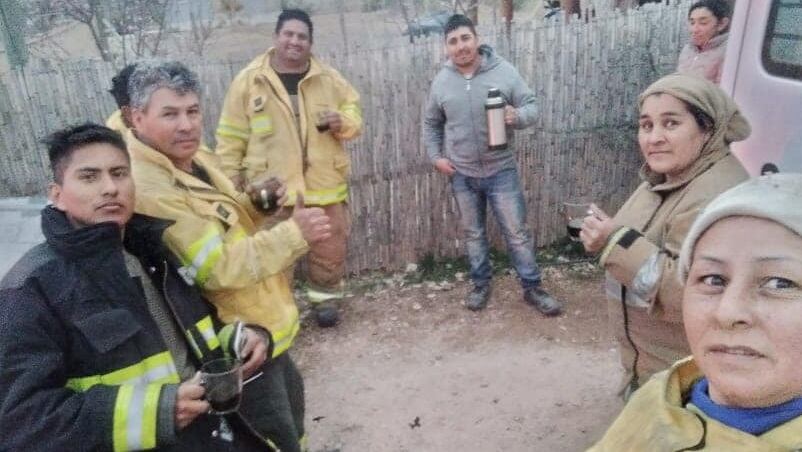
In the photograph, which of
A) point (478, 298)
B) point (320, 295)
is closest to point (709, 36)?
point (478, 298)

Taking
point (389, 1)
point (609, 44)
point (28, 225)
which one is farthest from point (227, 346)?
point (389, 1)

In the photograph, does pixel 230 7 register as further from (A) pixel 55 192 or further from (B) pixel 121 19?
(A) pixel 55 192

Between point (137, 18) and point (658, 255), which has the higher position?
point (137, 18)

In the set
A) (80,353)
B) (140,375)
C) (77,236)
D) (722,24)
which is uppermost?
(722,24)

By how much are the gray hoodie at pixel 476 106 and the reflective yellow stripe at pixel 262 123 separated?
3.82 ft

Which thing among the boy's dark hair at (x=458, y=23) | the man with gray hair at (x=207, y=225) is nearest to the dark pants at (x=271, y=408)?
the man with gray hair at (x=207, y=225)

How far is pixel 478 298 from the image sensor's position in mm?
4812

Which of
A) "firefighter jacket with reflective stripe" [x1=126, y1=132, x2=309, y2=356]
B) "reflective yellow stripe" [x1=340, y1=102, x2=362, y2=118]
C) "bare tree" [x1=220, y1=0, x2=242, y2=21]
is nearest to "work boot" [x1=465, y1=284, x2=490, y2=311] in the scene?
"reflective yellow stripe" [x1=340, y1=102, x2=362, y2=118]

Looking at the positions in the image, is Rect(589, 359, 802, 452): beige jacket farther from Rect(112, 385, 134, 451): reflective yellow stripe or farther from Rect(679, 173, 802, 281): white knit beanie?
Rect(112, 385, 134, 451): reflective yellow stripe

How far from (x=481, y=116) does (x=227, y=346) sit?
2702 mm

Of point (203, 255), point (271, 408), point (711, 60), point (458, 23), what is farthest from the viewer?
point (711, 60)

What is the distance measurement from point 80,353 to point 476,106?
10.5 ft

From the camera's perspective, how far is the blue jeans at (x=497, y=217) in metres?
4.52

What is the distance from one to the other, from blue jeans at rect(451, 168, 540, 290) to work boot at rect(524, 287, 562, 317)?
0.17ft
